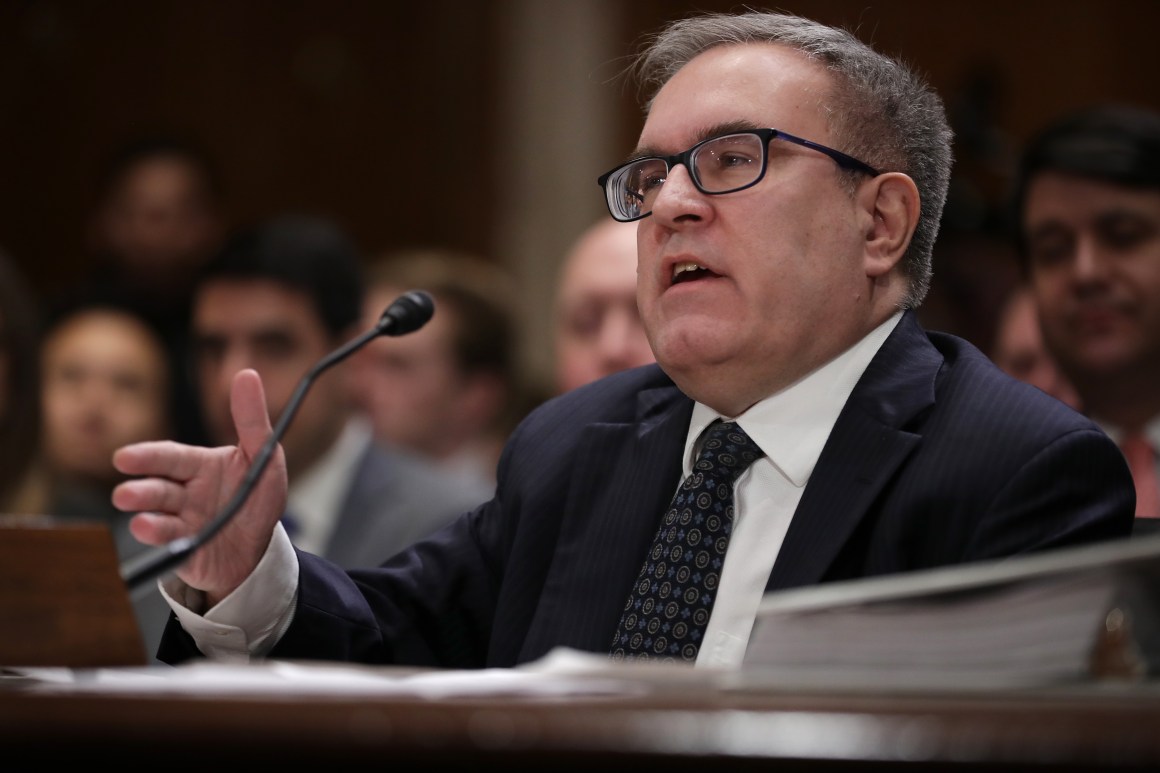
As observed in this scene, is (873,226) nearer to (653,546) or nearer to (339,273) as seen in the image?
(653,546)

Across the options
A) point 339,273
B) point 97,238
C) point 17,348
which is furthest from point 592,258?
point 97,238

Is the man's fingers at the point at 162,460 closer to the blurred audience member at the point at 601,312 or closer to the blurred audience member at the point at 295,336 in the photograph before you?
the blurred audience member at the point at 601,312

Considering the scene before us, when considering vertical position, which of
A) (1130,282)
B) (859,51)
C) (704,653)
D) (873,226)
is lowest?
(704,653)

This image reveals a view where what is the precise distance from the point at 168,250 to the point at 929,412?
139 inches

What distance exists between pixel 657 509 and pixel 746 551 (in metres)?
0.14

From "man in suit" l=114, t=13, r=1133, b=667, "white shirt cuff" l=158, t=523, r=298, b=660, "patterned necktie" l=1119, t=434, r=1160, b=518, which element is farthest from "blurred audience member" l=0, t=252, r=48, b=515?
"patterned necktie" l=1119, t=434, r=1160, b=518

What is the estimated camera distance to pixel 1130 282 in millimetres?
2775

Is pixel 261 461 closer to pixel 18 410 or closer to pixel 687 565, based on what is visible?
pixel 687 565

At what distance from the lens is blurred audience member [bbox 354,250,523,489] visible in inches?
165

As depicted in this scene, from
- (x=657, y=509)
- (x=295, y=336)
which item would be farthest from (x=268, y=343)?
(x=657, y=509)

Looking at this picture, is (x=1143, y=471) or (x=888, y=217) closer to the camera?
(x=888, y=217)

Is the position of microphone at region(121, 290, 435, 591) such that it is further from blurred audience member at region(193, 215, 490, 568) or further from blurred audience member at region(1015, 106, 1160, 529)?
blurred audience member at region(193, 215, 490, 568)

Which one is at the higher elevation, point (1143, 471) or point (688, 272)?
point (688, 272)

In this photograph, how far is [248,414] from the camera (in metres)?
1.58
